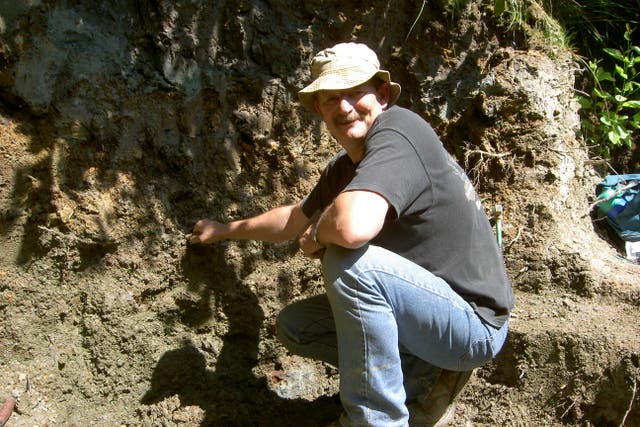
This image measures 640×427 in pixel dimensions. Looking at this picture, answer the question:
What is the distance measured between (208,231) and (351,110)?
893 millimetres

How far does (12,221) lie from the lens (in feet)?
9.04

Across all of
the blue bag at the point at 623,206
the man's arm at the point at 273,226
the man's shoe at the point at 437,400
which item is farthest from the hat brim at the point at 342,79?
the blue bag at the point at 623,206

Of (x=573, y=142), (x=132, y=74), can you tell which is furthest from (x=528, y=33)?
(x=132, y=74)

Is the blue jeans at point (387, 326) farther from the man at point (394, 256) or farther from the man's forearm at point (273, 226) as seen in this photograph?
the man's forearm at point (273, 226)

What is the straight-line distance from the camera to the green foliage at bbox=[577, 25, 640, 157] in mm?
4105

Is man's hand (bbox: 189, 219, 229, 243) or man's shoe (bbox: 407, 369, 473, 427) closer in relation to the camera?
man's shoe (bbox: 407, 369, 473, 427)

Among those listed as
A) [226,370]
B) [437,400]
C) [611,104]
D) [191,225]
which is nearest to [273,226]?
[191,225]

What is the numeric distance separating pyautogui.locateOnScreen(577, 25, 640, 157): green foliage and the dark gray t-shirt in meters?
1.98

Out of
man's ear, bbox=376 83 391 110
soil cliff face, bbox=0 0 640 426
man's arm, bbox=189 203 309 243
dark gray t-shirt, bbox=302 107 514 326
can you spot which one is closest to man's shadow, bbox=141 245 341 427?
soil cliff face, bbox=0 0 640 426

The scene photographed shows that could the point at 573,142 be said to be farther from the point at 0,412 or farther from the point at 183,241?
the point at 0,412

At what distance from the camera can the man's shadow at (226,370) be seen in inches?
117

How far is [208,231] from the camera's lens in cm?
292

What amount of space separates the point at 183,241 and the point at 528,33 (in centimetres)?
225

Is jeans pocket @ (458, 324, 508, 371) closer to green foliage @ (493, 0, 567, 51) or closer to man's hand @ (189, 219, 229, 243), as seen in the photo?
man's hand @ (189, 219, 229, 243)
